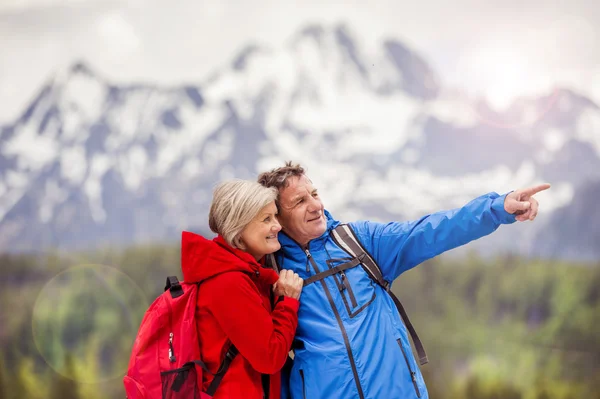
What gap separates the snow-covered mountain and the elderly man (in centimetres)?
330

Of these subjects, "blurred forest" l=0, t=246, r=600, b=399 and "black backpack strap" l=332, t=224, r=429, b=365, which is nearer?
"black backpack strap" l=332, t=224, r=429, b=365

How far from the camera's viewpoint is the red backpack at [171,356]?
1.48 meters

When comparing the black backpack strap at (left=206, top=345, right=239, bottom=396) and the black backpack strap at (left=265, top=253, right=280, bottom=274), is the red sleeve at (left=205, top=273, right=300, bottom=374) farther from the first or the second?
the black backpack strap at (left=265, top=253, right=280, bottom=274)

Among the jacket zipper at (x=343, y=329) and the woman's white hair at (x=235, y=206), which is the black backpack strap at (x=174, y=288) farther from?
the jacket zipper at (x=343, y=329)

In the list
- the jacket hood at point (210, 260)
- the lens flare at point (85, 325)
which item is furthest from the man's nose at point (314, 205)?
the lens flare at point (85, 325)

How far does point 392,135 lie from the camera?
538cm

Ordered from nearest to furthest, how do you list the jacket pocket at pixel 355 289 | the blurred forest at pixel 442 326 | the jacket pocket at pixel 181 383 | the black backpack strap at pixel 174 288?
the jacket pocket at pixel 181 383
the black backpack strap at pixel 174 288
the jacket pocket at pixel 355 289
the blurred forest at pixel 442 326

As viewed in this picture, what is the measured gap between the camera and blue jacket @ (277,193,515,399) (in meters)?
1.61

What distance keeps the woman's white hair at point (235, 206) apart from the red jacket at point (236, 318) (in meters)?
0.05

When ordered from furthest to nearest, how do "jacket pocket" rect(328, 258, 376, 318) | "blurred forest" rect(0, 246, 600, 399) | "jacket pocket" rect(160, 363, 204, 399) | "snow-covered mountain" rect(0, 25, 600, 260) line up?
"snow-covered mountain" rect(0, 25, 600, 260) < "blurred forest" rect(0, 246, 600, 399) < "jacket pocket" rect(328, 258, 376, 318) < "jacket pocket" rect(160, 363, 204, 399)

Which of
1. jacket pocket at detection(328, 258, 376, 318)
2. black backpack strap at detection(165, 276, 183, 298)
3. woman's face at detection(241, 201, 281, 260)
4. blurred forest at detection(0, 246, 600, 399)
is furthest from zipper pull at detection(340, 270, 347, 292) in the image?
blurred forest at detection(0, 246, 600, 399)

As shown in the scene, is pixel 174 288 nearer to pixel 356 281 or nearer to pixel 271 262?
pixel 271 262

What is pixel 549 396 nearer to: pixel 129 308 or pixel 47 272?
pixel 129 308

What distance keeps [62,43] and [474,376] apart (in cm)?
453
